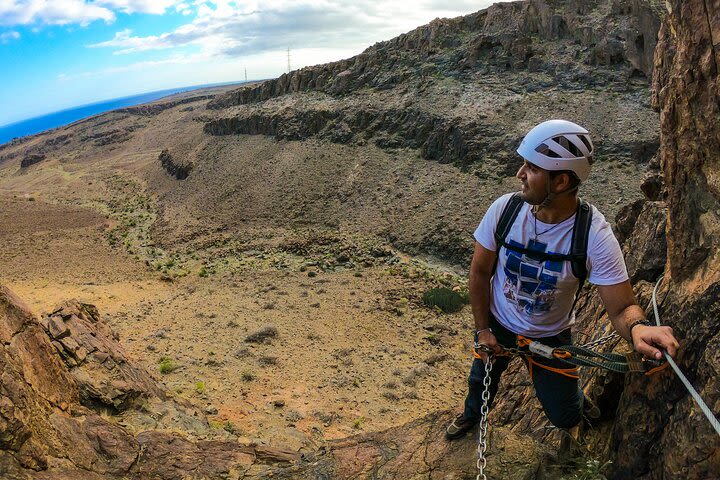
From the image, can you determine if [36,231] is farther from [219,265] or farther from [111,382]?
[111,382]

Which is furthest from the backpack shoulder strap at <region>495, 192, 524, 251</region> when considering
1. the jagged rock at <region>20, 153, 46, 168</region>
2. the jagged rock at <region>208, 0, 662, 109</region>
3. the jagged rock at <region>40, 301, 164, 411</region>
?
the jagged rock at <region>20, 153, 46, 168</region>

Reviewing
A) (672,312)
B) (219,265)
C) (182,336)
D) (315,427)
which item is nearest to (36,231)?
(219,265)

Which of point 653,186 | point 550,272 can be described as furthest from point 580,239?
point 653,186

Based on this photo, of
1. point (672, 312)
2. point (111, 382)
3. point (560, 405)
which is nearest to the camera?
point (672, 312)

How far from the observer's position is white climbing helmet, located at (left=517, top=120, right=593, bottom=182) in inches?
147

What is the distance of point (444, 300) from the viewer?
61.8ft

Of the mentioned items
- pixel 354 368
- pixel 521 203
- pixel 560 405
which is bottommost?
pixel 354 368

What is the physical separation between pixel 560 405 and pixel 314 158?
110ft

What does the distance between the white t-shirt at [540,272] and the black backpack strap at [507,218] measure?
0.03m

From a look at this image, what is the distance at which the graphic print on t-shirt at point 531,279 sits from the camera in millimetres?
3889

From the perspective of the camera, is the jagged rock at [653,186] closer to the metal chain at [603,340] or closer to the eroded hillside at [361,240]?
the eroded hillside at [361,240]

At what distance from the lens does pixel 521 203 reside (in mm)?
3982

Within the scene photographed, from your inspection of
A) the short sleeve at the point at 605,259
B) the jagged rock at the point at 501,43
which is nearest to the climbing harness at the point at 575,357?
the short sleeve at the point at 605,259

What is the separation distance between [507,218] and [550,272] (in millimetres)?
529
